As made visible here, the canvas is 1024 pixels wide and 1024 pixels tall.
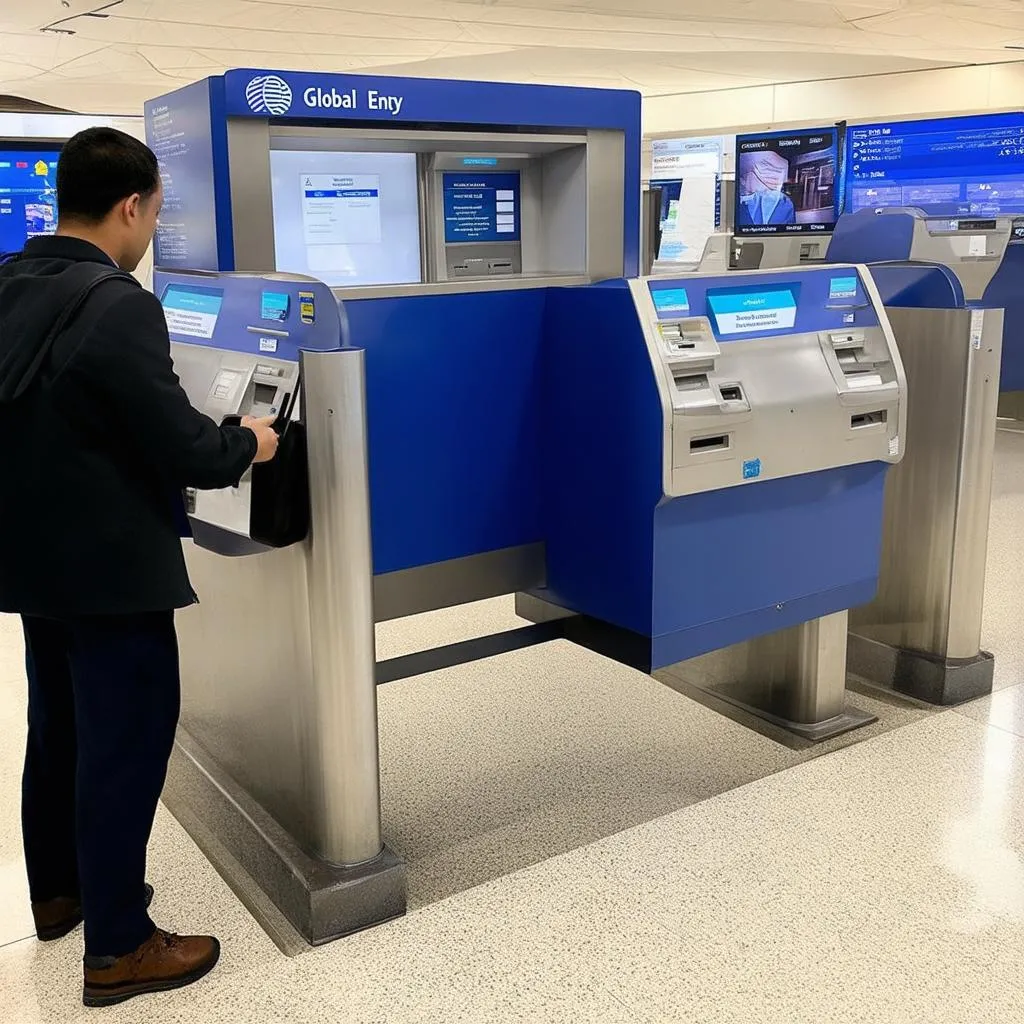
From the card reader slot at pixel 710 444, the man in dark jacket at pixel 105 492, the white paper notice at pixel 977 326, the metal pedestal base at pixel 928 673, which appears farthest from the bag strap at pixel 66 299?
the metal pedestal base at pixel 928 673

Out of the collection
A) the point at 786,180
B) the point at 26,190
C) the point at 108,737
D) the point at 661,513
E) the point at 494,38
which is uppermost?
the point at 494,38

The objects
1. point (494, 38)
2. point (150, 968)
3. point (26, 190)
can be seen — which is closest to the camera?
point (150, 968)

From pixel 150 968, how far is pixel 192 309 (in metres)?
1.41

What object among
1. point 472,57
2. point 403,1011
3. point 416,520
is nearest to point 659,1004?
point 403,1011

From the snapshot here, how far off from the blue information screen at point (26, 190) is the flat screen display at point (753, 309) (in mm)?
2850

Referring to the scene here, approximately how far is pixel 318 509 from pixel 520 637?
38.6 inches

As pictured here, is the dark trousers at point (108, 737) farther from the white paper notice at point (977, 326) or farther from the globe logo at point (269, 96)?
the white paper notice at point (977, 326)

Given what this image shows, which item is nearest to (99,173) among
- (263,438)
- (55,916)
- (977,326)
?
(263,438)

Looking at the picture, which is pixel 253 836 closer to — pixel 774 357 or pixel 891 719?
pixel 774 357

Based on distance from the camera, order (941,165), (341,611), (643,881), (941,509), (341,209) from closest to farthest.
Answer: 1. (341,611)
2. (643,881)
3. (341,209)
4. (941,509)
5. (941,165)

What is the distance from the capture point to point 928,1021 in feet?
6.60

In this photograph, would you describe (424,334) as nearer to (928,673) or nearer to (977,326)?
(977,326)

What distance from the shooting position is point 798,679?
3.24 metres

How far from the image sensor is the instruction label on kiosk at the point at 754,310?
8.64 feet
